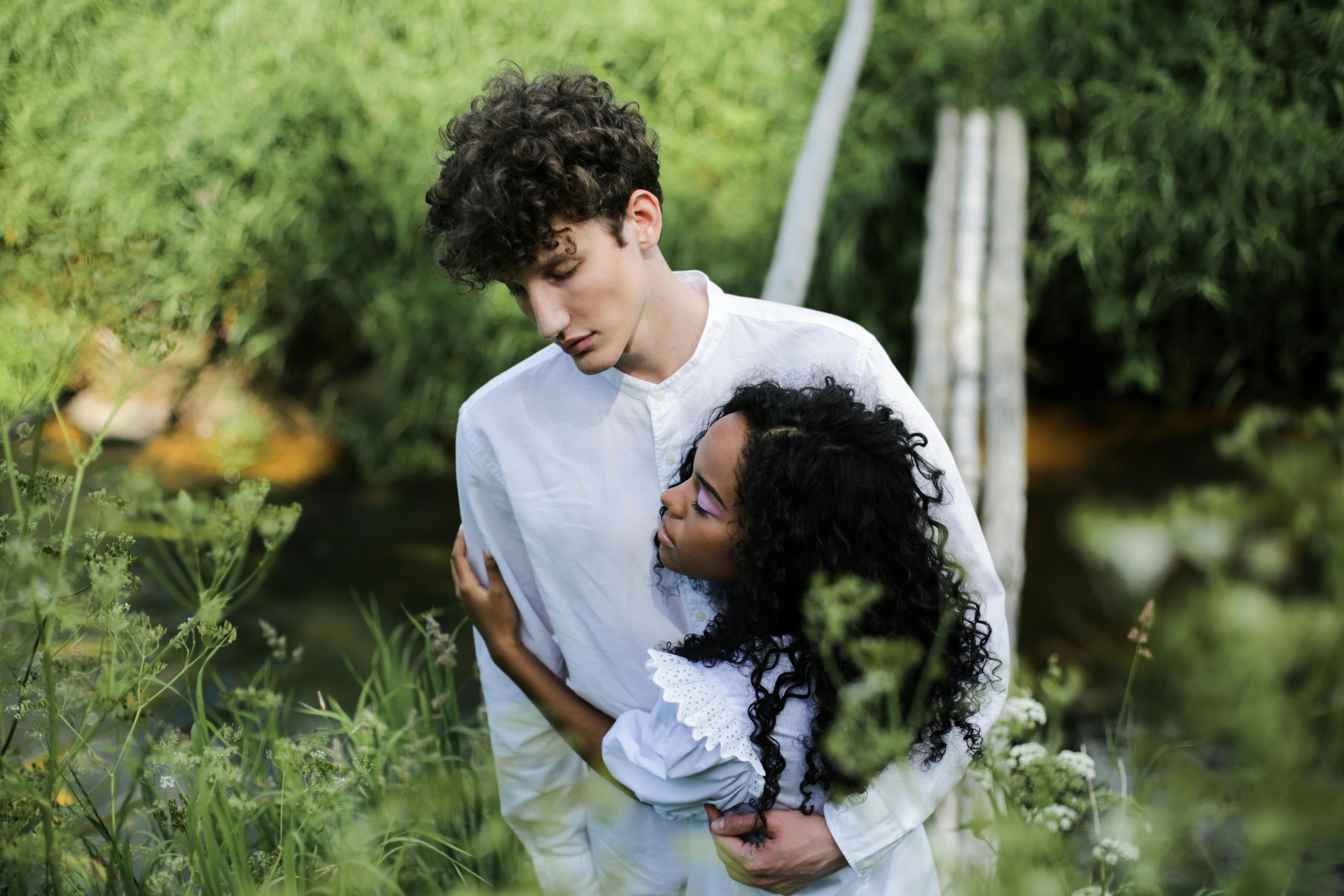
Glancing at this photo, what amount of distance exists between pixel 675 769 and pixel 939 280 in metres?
2.69

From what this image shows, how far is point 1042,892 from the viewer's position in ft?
3.74

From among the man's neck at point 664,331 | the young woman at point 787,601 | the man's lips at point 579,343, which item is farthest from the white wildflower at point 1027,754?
the man's lips at point 579,343

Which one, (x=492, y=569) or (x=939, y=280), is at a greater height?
(x=492, y=569)

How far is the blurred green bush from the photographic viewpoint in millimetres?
4086

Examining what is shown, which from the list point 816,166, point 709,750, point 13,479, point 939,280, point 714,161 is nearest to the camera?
point 13,479

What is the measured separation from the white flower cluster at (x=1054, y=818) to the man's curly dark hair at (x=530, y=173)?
1128 millimetres

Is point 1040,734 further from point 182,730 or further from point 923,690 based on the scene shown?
point 182,730

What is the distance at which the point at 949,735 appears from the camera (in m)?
1.40

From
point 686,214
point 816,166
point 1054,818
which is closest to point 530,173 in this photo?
point 1054,818

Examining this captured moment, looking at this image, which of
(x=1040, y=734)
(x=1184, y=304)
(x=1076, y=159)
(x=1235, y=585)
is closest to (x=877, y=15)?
(x=1076, y=159)

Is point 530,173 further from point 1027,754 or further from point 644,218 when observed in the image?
point 1027,754

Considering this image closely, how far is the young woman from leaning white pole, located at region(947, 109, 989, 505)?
1347 mm

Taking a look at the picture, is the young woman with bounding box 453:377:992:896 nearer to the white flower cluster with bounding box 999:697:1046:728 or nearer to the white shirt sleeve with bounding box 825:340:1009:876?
the white shirt sleeve with bounding box 825:340:1009:876

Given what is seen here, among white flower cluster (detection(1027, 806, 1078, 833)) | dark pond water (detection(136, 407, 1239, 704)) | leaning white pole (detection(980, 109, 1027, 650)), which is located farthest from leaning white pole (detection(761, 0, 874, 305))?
white flower cluster (detection(1027, 806, 1078, 833))
